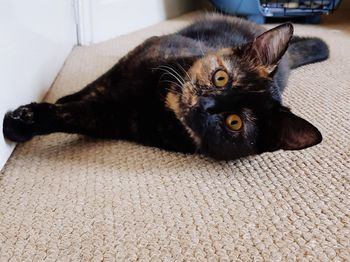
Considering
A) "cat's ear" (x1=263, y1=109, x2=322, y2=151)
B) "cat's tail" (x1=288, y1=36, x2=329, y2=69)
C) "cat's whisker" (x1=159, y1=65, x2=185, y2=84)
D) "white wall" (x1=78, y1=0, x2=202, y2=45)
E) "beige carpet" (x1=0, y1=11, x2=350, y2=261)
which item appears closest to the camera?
"beige carpet" (x1=0, y1=11, x2=350, y2=261)

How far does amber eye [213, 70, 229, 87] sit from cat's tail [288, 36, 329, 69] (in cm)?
72

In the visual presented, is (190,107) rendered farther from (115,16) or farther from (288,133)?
(115,16)

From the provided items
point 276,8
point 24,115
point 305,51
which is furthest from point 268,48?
point 276,8

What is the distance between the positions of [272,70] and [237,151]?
0.70ft

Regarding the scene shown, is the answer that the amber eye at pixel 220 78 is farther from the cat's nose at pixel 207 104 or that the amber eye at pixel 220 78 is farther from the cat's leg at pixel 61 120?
the cat's leg at pixel 61 120

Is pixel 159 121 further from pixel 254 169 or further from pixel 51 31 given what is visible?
pixel 51 31

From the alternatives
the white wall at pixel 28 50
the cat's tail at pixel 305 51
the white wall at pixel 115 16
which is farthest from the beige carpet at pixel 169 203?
the white wall at pixel 115 16

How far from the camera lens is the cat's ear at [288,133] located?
855 millimetres

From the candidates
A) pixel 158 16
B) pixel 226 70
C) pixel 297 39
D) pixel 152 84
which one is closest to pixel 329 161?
pixel 226 70

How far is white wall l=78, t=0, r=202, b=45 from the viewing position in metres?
1.95

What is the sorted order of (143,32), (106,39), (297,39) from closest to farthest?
(297,39)
(106,39)
(143,32)

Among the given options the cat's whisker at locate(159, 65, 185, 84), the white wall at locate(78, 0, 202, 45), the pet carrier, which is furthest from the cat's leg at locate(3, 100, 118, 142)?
the pet carrier

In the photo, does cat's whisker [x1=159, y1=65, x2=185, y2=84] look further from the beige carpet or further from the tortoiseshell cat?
the beige carpet

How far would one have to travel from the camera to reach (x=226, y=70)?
37.3 inches
